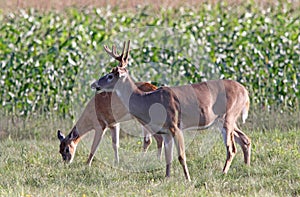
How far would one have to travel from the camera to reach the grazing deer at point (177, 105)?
8477mm

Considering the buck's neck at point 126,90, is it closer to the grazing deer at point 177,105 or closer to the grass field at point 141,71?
the grazing deer at point 177,105

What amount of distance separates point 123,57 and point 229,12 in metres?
6.61

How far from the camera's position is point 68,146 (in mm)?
10195

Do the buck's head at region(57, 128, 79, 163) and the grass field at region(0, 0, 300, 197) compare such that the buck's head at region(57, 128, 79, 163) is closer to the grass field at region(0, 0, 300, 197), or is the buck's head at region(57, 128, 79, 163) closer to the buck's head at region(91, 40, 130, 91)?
the grass field at region(0, 0, 300, 197)

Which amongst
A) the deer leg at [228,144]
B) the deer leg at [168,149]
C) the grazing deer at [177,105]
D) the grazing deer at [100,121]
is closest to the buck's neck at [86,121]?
the grazing deer at [100,121]

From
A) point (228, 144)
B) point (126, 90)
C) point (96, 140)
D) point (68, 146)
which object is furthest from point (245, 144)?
point (68, 146)

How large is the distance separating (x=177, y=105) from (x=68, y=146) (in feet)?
7.40

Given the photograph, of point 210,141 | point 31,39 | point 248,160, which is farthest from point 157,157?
point 31,39

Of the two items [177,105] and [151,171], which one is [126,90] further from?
[151,171]

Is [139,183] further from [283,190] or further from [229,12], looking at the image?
[229,12]

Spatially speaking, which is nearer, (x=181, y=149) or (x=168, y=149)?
(x=181, y=149)

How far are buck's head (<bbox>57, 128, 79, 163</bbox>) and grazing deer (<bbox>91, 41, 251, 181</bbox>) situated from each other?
177 cm

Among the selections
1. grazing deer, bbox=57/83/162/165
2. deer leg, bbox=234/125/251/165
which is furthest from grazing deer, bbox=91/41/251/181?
grazing deer, bbox=57/83/162/165

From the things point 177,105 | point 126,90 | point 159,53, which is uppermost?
point 159,53
